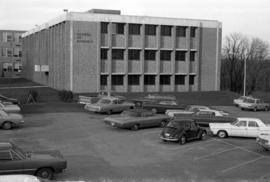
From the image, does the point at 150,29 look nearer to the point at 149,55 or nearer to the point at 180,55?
the point at 149,55

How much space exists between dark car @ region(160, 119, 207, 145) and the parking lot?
1.20 feet

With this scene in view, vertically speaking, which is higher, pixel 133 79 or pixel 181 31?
pixel 181 31

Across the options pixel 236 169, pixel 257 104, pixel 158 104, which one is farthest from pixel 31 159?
pixel 257 104

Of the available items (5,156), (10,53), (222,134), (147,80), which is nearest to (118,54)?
(147,80)

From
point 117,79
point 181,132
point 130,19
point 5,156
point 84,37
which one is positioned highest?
point 130,19

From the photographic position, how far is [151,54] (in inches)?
2089

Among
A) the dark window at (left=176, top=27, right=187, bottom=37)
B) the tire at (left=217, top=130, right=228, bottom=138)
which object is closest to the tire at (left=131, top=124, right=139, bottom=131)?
the tire at (left=217, top=130, right=228, bottom=138)

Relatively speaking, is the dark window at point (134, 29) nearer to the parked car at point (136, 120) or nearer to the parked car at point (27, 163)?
the parked car at point (136, 120)

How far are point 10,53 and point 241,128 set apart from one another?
299ft

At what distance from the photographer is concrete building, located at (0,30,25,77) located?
103 meters

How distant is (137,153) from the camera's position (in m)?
18.5

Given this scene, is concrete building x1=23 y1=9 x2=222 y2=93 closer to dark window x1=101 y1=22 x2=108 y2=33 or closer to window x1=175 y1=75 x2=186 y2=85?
window x1=175 y1=75 x2=186 y2=85

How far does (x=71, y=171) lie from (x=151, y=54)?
39274 millimetres

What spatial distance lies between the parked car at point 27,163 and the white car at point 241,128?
39.7ft
